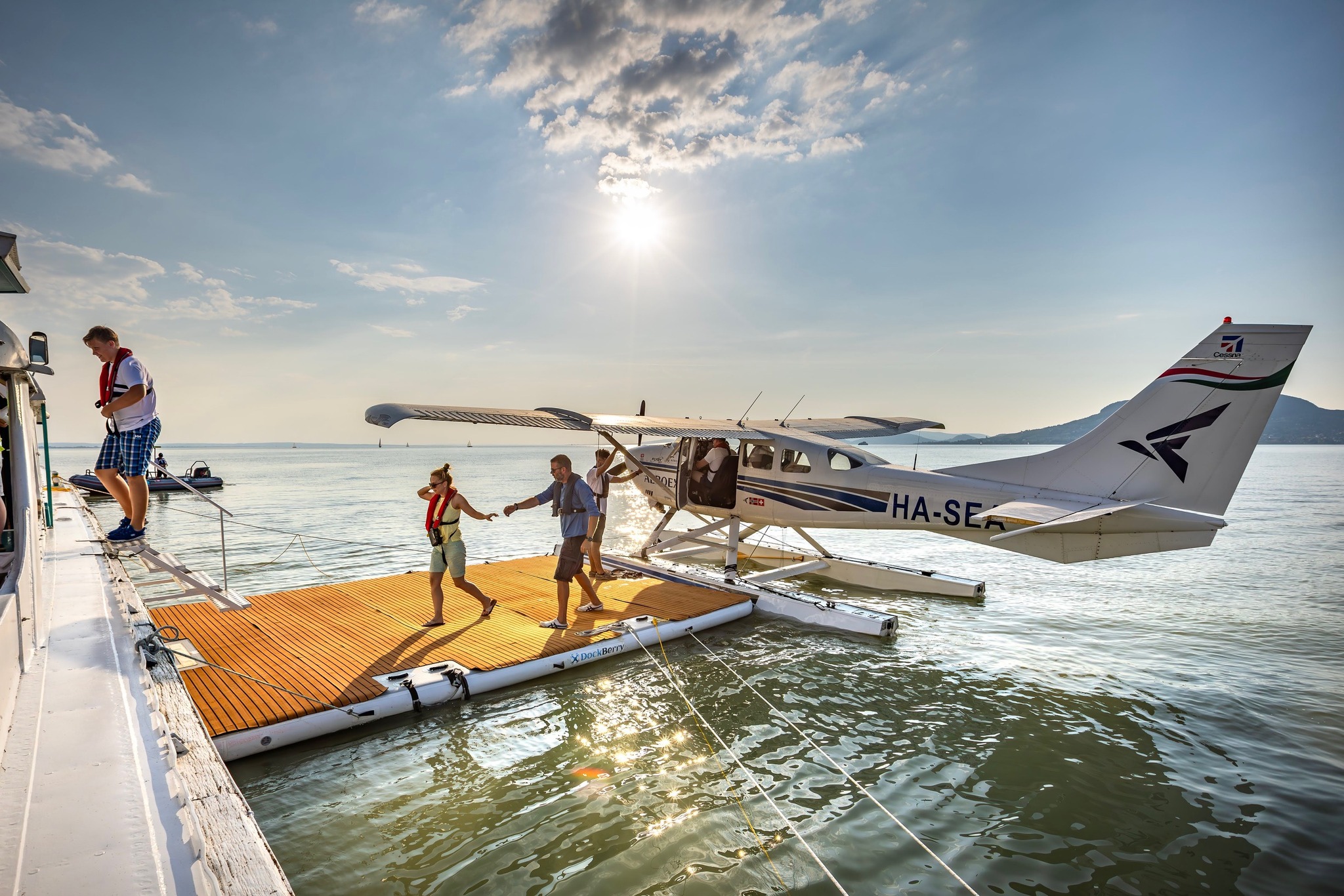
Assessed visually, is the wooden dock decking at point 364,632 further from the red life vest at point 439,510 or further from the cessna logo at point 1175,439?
the cessna logo at point 1175,439

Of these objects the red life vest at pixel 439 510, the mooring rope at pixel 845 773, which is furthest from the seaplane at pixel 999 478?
the mooring rope at pixel 845 773

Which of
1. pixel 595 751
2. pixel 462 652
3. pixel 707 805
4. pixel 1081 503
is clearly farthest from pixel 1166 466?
pixel 462 652

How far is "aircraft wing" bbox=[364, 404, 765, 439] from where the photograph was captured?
713cm

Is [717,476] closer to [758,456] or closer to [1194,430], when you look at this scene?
[758,456]

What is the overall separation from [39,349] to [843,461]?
31.6ft

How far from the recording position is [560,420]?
29.6 feet

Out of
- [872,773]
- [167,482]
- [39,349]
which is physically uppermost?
[39,349]

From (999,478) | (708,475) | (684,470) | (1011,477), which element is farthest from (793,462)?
(1011,477)

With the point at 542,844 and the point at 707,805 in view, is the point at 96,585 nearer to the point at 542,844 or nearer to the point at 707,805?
the point at 542,844

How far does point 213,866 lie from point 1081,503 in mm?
9203

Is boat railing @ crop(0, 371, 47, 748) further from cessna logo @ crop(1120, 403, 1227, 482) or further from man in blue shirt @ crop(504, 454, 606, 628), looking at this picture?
cessna logo @ crop(1120, 403, 1227, 482)

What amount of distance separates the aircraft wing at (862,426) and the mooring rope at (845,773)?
6577 millimetres

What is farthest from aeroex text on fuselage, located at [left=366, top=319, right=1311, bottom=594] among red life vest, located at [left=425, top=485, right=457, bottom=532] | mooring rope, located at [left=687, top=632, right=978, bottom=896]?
mooring rope, located at [left=687, top=632, right=978, bottom=896]

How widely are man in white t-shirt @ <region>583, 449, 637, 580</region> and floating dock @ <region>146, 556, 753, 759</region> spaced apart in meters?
0.41
